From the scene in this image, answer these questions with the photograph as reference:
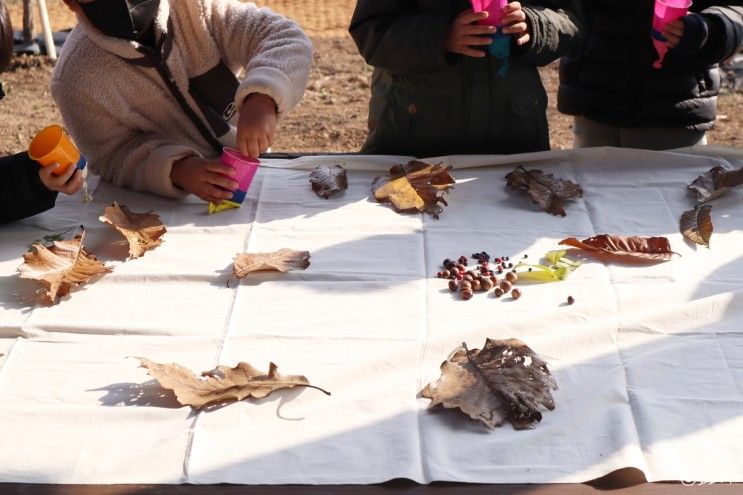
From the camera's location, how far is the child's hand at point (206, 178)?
221 cm

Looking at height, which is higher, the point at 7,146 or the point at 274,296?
the point at 274,296

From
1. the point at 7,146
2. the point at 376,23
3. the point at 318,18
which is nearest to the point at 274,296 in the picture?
the point at 376,23

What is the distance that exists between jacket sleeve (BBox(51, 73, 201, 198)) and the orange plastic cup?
0.24 metres

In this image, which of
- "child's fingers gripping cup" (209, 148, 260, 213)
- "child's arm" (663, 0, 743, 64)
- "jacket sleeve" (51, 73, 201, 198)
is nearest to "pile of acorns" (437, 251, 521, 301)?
"child's fingers gripping cup" (209, 148, 260, 213)

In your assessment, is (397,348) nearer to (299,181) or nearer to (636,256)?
(636,256)

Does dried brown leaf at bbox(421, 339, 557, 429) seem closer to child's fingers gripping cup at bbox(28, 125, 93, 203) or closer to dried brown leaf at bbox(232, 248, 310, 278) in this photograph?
dried brown leaf at bbox(232, 248, 310, 278)

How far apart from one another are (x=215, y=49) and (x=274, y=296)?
815 millimetres

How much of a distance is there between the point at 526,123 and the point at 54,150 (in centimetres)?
124

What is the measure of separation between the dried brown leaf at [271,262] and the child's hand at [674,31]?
1.09 metres

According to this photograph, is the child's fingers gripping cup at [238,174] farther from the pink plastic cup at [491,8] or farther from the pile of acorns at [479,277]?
the pink plastic cup at [491,8]

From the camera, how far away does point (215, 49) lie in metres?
2.39

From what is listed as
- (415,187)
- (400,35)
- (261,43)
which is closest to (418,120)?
(400,35)

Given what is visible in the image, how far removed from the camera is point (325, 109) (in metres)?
5.46

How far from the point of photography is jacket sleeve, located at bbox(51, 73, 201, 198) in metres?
2.28
